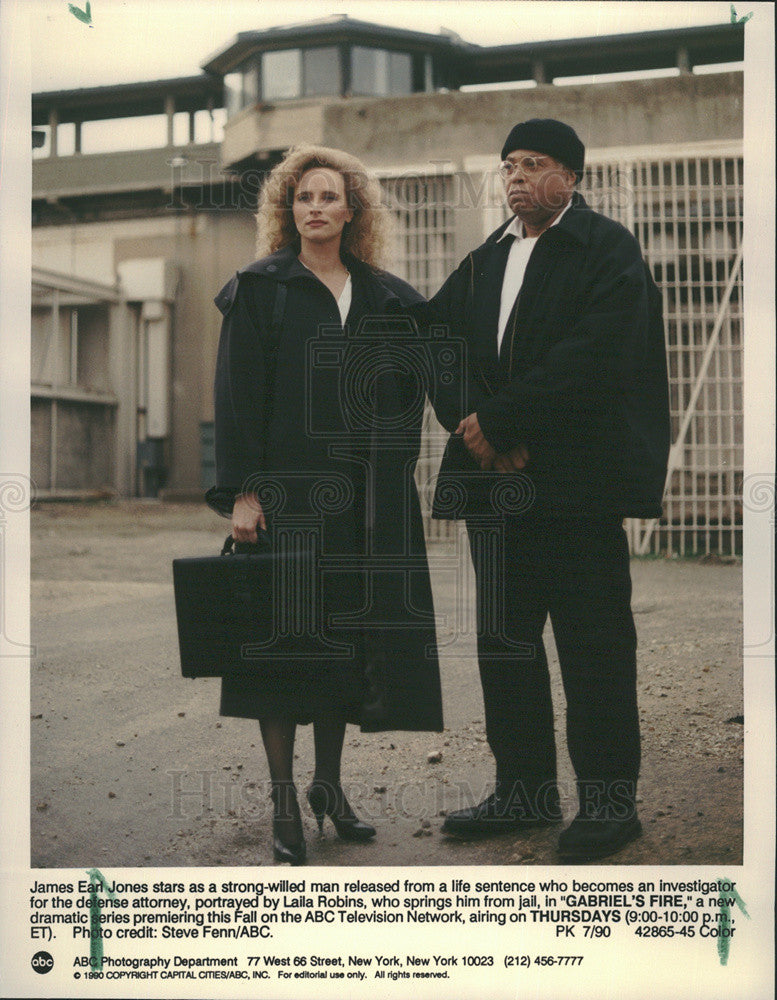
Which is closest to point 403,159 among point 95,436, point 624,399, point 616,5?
point 95,436

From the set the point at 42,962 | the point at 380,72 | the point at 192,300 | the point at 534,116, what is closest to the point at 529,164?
the point at 534,116

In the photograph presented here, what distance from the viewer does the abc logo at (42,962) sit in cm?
230

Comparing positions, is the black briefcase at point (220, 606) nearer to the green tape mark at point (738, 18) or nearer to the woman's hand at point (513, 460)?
the woman's hand at point (513, 460)

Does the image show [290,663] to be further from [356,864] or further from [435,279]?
[435,279]

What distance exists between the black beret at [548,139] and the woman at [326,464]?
0.41 meters

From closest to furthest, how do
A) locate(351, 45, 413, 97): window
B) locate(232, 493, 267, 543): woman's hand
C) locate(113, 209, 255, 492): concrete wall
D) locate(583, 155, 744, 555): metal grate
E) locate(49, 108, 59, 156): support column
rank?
locate(232, 493, 267, 543): woman's hand, locate(49, 108, 59, 156): support column, locate(351, 45, 413, 97): window, locate(583, 155, 744, 555): metal grate, locate(113, 209, 255, 492): concrete wall

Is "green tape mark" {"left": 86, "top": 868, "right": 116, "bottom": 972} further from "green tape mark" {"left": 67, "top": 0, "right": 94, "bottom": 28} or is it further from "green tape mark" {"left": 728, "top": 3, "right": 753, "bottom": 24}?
"green tape mark" {"left": 728, "top": 3, "right": 753, "bottom": 24}

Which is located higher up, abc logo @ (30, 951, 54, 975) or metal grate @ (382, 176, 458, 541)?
metal grate @ (382, 176, 458, 541)

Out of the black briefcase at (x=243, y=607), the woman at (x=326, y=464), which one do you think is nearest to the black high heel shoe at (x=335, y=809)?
the woman at (x=326, y=464)

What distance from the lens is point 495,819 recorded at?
249 centimetres

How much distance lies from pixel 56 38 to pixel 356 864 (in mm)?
2242

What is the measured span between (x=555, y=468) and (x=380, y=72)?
12.5ft

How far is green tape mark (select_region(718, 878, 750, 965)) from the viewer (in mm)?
2279

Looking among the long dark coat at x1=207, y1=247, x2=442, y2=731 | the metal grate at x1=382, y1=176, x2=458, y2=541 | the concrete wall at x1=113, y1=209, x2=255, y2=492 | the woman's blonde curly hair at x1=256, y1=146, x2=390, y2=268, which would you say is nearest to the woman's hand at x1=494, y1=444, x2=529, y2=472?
the long dark coat at x1=207, y1=247, x2=442, y2=731
